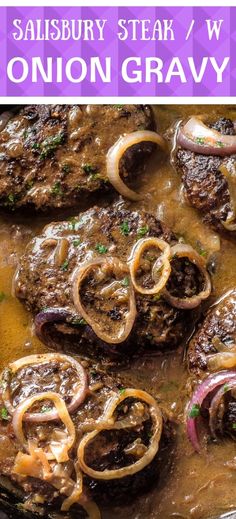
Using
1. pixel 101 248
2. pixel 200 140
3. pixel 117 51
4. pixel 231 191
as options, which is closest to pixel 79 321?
pixel 101 248

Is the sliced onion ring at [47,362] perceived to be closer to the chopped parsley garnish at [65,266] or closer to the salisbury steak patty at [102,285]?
the salisbury steak patty at [102,285]

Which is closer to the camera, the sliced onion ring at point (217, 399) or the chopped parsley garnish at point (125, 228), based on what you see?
the sliced onion ring at point (217, 399)

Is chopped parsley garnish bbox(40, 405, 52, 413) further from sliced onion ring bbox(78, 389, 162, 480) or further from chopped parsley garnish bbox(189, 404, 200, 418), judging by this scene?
chopped parsley garnish bbox(189, 404, 200, 418)

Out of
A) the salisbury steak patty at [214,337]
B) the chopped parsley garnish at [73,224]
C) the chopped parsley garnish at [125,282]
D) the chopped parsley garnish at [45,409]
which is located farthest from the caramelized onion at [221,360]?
the chopped parsley garnish at [73,224]

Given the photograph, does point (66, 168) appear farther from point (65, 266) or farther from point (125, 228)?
point (65, 266)

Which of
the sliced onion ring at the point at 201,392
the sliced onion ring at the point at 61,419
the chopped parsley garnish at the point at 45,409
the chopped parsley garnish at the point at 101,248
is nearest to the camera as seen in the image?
the sliced onion ring at the point at 61,419

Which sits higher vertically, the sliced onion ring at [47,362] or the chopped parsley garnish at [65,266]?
the chopped parsley garnish at [65,266]
